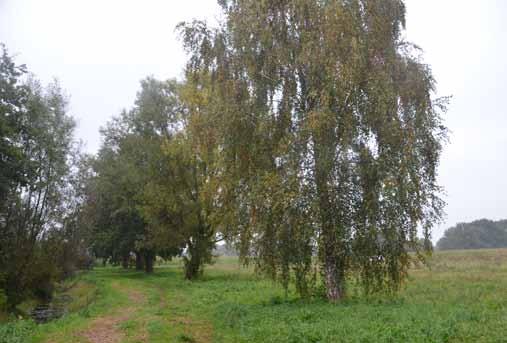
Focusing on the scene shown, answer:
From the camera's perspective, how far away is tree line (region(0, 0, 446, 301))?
1548cm

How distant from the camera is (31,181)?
2467 cm

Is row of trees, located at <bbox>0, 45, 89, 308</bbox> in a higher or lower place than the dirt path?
higher

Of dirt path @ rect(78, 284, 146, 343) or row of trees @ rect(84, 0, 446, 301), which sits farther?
row of trees @ rect(84, 0, 446, 301)

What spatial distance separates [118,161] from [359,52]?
3247 cm

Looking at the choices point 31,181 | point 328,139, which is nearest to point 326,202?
point 328,139

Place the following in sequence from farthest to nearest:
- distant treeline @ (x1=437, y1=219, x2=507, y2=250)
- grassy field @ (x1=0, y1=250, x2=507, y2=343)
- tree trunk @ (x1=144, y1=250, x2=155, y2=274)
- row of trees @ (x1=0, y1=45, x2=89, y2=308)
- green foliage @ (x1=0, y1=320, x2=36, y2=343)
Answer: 1. distant treeline @ (x1=437, y1=219, x2=507, y2=250)
2. tree trunk @ (x1=144, y1=250, x2=155, y2=274)
3. row of trees @ (x1=0, y1=45, x2=89, y2=308)
4. green foliage @ (x1=0, y1=320, x2=36, y2=343)
5. grassy field @ (x1=0, y1=250, x2=507, y2=343)

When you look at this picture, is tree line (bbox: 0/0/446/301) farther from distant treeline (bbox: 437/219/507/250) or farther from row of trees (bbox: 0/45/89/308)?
distant treeline (bbox: 437/219/507/250)

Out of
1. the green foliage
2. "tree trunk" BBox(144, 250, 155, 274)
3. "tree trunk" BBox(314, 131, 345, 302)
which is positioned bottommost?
the green foliage

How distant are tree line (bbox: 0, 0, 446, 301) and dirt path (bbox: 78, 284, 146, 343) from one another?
527cm

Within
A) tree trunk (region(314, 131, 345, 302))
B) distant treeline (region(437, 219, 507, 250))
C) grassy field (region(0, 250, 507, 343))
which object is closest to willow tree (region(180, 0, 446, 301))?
tree trunk (region(314, 131, 345, 302))

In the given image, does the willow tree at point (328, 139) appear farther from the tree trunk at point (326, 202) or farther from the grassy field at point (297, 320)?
the grassy field at point (297, 320)

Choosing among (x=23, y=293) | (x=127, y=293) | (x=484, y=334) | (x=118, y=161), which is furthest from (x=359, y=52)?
(x=118, y=161)

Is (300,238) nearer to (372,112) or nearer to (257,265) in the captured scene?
(257,265)

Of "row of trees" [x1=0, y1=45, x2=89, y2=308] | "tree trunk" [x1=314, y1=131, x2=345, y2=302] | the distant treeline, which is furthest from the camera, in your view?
the distant treeline
